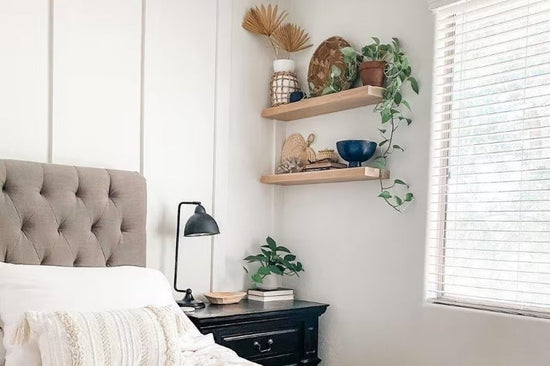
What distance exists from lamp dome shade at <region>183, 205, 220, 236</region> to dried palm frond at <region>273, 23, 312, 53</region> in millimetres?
1134

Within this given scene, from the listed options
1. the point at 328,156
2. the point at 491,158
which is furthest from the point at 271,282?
the point at 491,158

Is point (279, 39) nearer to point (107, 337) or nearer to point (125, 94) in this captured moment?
point (125, 94)

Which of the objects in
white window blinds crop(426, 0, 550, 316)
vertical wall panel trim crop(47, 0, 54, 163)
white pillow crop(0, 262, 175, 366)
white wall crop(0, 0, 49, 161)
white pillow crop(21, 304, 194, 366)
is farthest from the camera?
vertical wall panel trim crop(47, 0, 54, 163)

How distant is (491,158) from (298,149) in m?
1.17

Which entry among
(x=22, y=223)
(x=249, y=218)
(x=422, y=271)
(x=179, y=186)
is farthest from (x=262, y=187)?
(x=22, y=223)

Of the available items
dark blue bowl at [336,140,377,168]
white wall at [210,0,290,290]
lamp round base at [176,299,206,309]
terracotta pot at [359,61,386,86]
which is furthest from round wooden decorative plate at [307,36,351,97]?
lamp round base at [176,299,206,309]

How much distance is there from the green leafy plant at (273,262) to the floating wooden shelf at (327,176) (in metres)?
0.34

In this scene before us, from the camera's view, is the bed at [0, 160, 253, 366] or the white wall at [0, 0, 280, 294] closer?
the bed at [0, 160, 253, 366]

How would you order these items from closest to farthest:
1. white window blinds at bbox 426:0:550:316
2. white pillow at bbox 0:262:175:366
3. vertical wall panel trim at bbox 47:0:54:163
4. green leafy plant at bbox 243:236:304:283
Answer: white pillow at bbox 0:262:175:366 → white window blinds at bbox 426:0:550:316 → vertical wall panel trim at bbox 47:0:54:163 → green leafy plant at bbox 243:236:304:283

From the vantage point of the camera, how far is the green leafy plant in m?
3.16

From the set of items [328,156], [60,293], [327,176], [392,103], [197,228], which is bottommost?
[60,293]

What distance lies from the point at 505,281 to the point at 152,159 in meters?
1.71

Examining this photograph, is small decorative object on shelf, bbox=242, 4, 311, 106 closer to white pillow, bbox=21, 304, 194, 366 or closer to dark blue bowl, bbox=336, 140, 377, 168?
dark blue bowl, bbox=336, 140, 377, 168

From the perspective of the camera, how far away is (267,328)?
2852 millimetres
